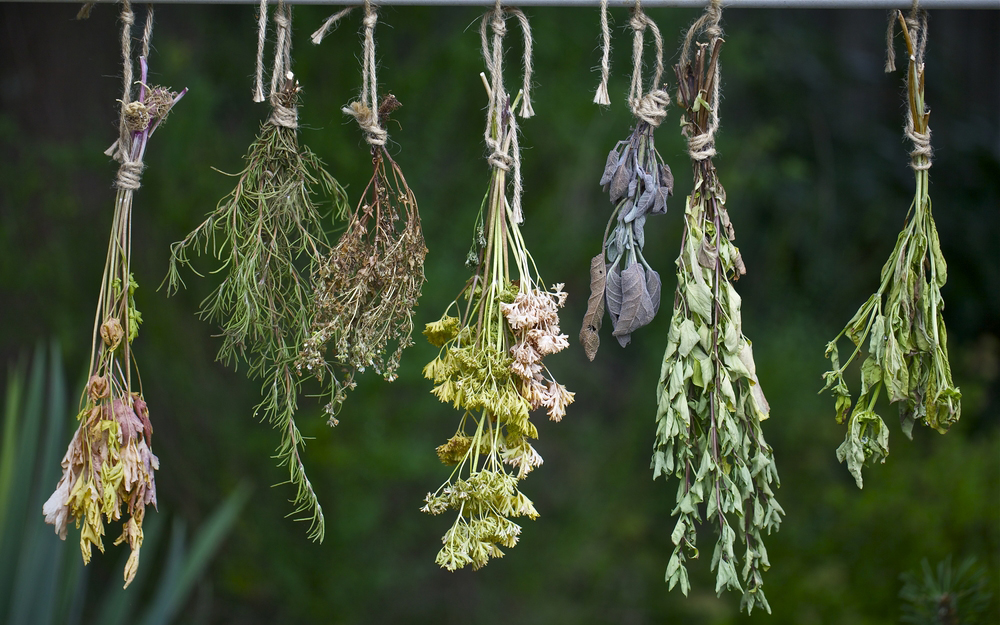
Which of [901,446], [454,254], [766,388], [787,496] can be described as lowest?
[787,496]

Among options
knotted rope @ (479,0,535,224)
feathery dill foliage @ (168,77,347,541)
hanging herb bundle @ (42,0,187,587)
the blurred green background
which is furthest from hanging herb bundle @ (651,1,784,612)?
the blurred green background

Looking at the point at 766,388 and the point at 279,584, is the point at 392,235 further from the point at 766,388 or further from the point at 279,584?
the point at 766,388

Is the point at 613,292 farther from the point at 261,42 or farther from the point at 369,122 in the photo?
the point at 261,42

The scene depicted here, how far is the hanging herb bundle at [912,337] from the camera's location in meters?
1.07

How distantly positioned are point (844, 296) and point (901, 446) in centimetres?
63

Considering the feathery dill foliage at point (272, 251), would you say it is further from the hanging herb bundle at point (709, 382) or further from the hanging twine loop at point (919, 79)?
the hanging twine loop at point (919, 79)

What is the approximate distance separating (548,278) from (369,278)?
4.97 ft

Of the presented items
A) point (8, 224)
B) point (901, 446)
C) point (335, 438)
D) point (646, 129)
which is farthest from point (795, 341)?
point (8, 224)

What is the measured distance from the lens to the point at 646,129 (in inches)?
42.9

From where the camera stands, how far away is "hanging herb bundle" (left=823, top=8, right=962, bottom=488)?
3.52 feet

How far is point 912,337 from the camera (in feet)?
3.61

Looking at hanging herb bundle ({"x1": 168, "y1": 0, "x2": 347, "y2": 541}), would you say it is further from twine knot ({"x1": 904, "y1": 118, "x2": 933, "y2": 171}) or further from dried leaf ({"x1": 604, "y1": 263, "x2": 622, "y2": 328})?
twine knot ({"x1": 904, "y1": 118, "x2": 933, "y2": 171})

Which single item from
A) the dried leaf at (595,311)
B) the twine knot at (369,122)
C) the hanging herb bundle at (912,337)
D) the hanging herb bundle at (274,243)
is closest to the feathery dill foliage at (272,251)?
the hanging herb bundle at (274,243)

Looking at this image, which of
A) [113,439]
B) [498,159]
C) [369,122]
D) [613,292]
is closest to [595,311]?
[613,292]
